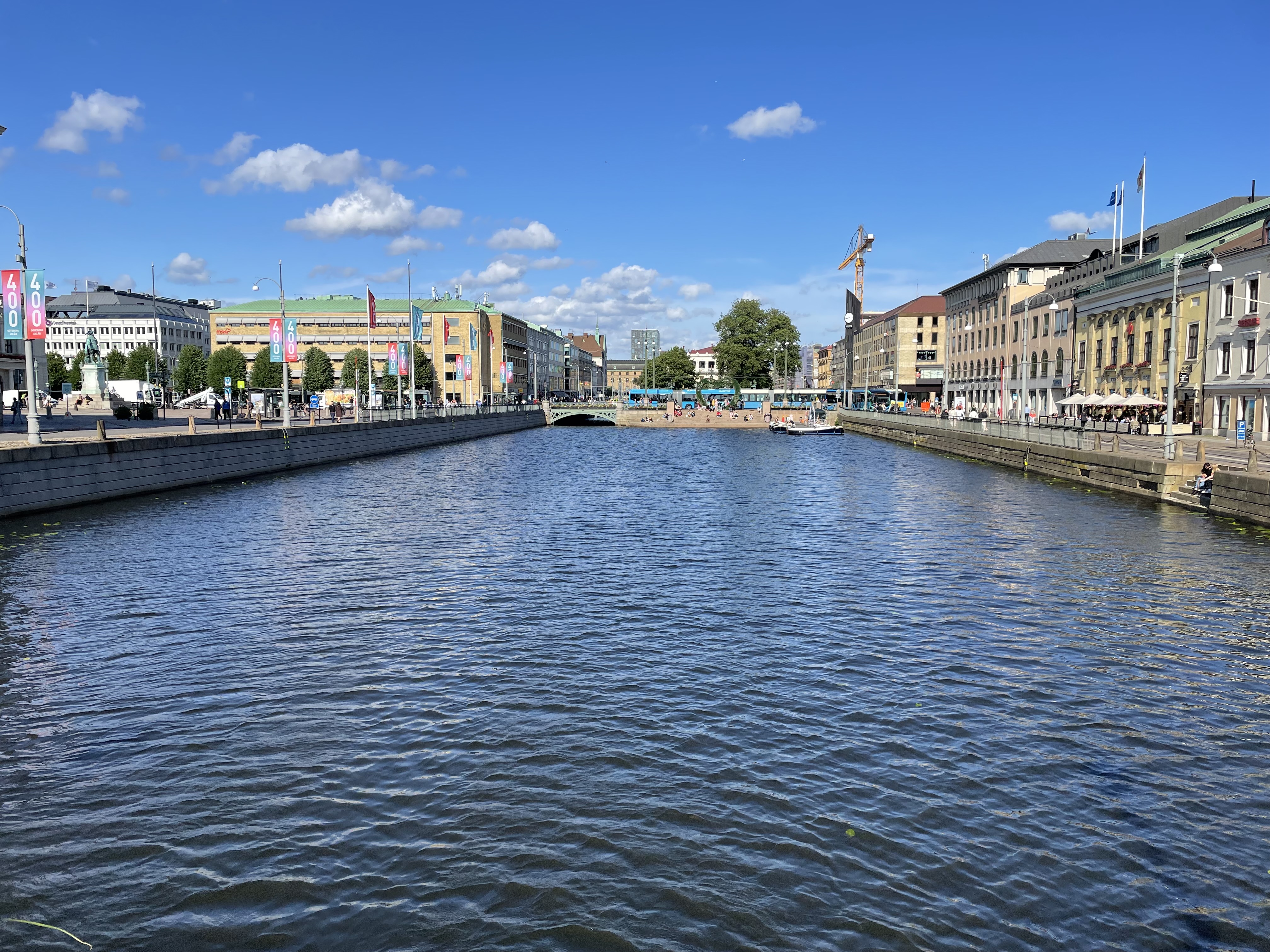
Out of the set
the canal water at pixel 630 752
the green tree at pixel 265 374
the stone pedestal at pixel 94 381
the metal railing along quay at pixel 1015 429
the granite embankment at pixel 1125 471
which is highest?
the green tree at pixel 265 374

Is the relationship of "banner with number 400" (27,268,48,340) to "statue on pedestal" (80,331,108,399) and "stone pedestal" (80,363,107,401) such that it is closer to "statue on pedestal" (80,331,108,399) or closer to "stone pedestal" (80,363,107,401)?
"statue on pedestal" (80,331,108,399)

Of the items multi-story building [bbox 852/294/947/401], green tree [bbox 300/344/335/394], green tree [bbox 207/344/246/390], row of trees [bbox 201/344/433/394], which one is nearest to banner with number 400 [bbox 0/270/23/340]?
row of trees [bbox 201/344/433/394]

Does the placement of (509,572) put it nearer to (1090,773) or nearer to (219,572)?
(219,572)

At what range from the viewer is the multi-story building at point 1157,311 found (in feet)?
182

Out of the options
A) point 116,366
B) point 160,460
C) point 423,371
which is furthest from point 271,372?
point 160,460

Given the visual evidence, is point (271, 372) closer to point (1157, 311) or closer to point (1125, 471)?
point (1157, 311)

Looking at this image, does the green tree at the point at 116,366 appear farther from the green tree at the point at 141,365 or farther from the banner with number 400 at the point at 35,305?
the banner with number 400 at the point at 35,305

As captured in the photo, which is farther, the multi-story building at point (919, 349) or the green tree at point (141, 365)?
A: the multi-story building at point (919, 349)

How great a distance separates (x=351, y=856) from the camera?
809cm

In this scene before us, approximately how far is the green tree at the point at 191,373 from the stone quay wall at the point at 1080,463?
124m

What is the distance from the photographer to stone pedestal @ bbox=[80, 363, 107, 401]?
92.1 m

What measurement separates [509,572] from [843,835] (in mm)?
13676

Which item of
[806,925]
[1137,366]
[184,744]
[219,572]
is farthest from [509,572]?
[1137,366]

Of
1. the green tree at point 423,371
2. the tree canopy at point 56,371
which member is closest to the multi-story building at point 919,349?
the green tree at point 423,371
